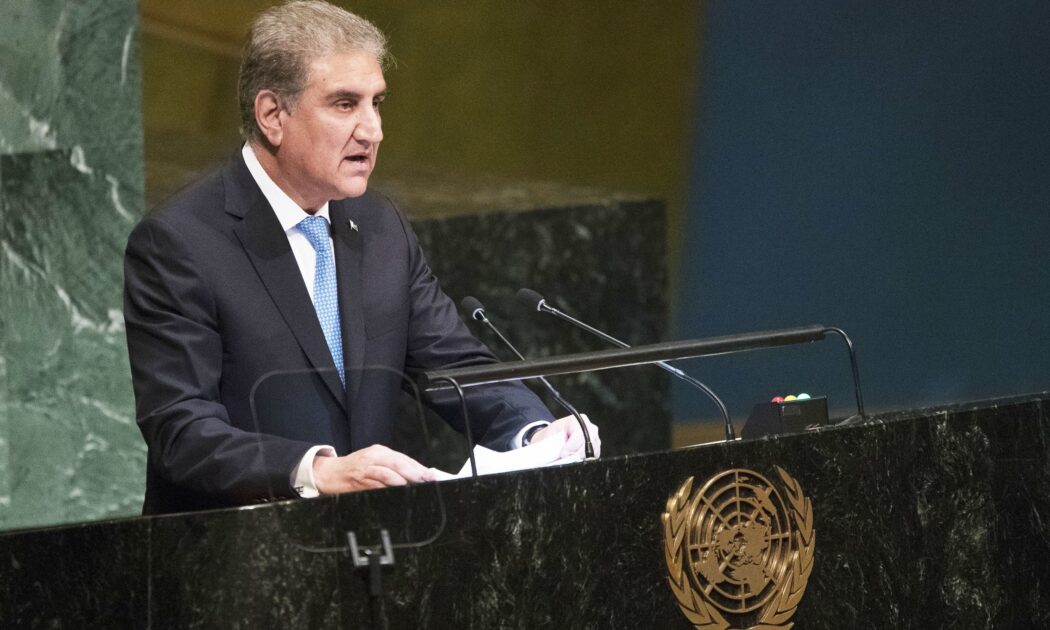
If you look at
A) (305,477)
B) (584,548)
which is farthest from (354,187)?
(584,548)

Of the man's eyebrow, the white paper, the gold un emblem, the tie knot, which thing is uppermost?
the man's eyebrow

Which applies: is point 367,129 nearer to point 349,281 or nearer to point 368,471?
point 349,281

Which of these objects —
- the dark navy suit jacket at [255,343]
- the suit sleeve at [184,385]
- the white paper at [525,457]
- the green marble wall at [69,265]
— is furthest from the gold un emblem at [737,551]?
the green marble wall at [69,265]

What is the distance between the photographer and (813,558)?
2527mm

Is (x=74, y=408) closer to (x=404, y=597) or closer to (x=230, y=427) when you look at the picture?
(x=230, y=427)

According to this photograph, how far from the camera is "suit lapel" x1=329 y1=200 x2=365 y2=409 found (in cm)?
304

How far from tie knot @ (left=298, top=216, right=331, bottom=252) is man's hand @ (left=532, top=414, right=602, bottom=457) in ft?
2.04

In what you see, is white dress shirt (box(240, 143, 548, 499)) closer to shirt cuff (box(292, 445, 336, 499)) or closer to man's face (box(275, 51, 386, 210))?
man's face (box(275, 51, 386, 210))

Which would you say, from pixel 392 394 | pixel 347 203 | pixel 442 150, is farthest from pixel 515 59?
pixel 392 394

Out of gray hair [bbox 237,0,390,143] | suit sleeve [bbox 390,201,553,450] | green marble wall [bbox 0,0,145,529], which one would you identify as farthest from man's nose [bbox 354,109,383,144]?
green marble wall [bbox 0,0,145,529]

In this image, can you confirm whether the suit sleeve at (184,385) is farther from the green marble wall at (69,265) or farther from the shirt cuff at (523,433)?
the green marble wall at (69,265)

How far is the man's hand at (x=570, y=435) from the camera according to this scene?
2.66 meters

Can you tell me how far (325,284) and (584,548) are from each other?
3.15 ft

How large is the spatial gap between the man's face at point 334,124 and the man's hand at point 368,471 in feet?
2.65
